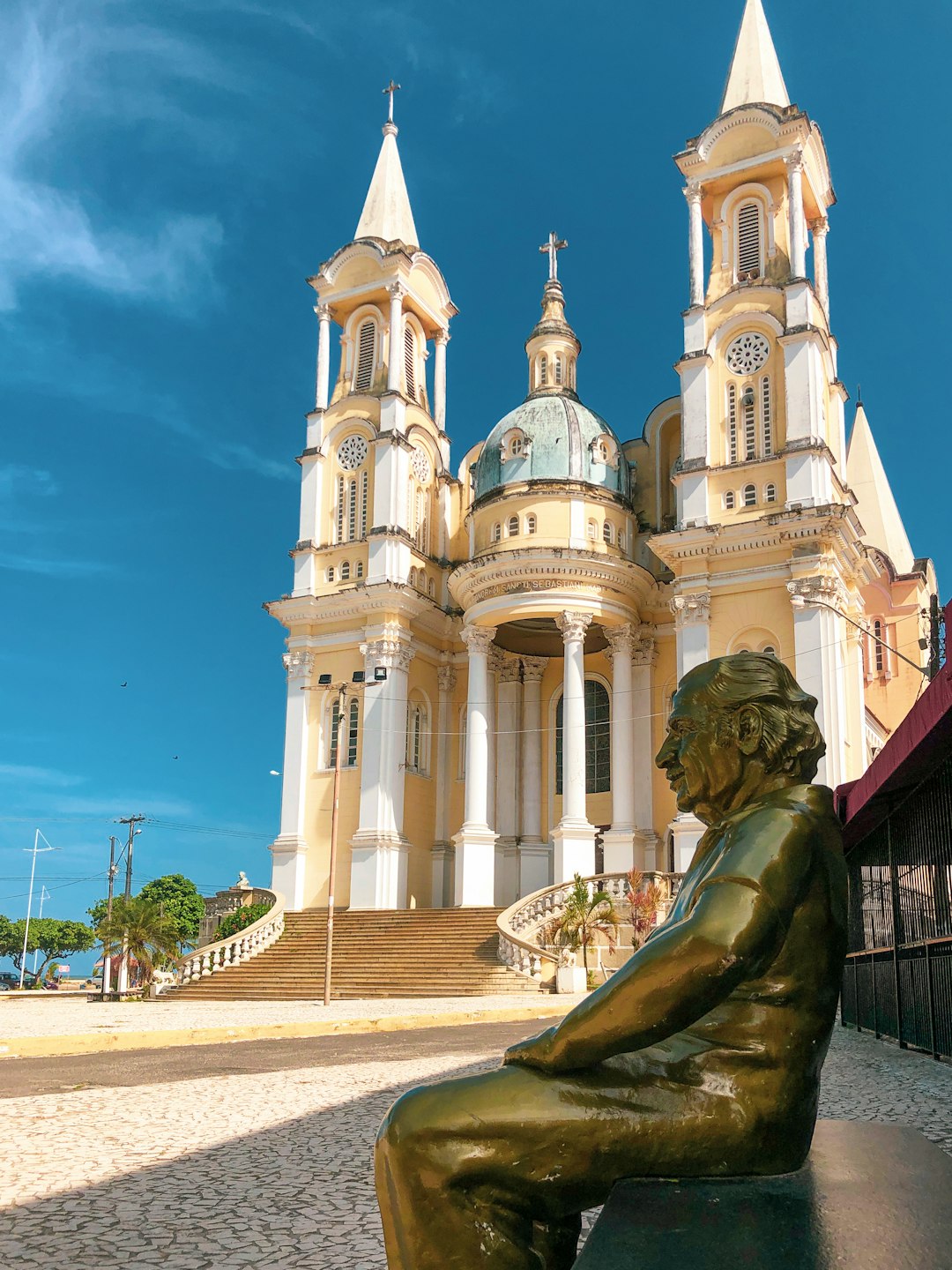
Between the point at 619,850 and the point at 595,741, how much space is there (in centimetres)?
455

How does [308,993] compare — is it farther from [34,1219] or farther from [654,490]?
[34,1219]

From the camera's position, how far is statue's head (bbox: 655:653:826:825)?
2.53m

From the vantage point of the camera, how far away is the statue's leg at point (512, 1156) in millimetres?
2059

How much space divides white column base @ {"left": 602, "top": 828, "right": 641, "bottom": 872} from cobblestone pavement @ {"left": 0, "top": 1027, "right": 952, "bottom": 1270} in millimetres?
22366

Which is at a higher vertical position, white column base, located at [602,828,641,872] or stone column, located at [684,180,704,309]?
stone column, located at [684,180,704,309]

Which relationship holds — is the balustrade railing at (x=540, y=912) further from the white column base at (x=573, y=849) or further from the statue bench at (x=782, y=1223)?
the statue bench at (x=782, y=1223)

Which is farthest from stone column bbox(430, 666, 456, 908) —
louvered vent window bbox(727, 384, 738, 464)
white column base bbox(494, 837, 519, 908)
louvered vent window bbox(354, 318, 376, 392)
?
louvered vent window bbox(727, 384, 738, 464)

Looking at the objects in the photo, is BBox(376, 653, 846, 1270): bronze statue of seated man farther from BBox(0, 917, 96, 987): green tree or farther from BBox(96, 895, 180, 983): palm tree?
BBox(0, 917, 96, 987): green tree

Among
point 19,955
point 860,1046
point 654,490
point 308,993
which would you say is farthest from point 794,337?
point 19,955

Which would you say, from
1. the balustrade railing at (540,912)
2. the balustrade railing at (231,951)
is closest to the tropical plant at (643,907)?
the balustrade railing at (540,912)

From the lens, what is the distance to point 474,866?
3316 centimetres

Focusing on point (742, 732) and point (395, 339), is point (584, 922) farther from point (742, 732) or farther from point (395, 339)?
point (742, 732)

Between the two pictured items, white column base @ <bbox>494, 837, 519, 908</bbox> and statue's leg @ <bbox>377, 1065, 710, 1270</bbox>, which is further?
white column base @ <bbox>494, 837, 519, 908</bbox>

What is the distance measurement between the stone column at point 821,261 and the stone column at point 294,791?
1896 cm
